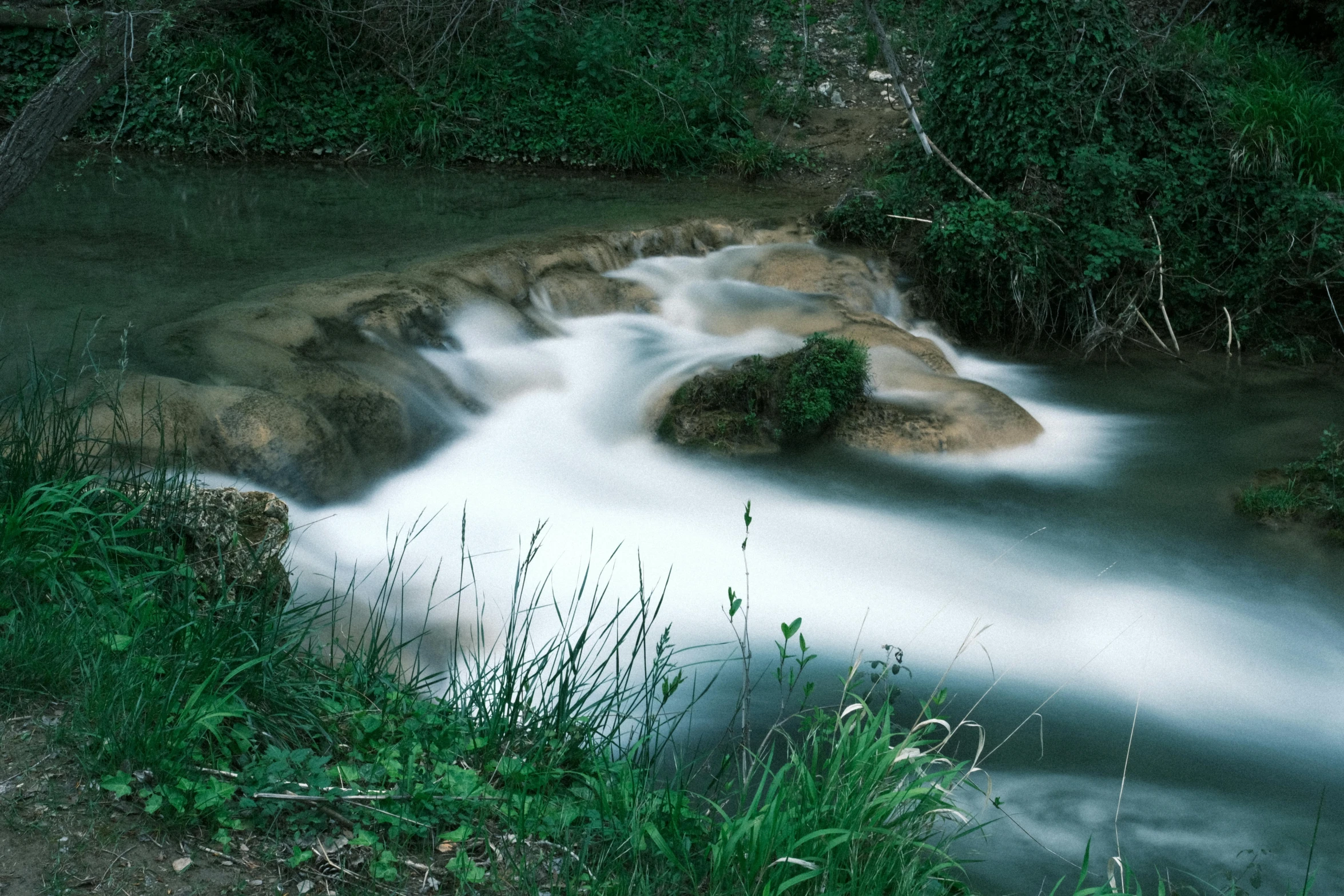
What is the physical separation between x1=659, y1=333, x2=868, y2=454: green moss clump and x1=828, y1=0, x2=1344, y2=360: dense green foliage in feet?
7.50

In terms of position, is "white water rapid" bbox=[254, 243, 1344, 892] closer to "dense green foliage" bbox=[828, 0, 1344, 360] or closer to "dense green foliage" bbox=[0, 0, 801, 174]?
"dense green foliage" bbox=[828, 0, 1344, 360]

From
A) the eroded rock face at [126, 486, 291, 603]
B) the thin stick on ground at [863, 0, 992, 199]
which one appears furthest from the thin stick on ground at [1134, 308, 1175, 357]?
the eroded rock face at [126, 486, 291, 603]

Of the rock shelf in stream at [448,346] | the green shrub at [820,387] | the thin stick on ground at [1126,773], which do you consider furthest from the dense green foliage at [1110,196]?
Answer: the thin stick on ground at [1126,773]

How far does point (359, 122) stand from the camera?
12.4 metres

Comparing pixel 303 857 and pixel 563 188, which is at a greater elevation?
pixel 563 188

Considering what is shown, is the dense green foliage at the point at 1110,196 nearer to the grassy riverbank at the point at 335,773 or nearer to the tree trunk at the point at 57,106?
the tree trunk at the point at 57,106

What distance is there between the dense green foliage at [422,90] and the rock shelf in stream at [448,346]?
9.32ft

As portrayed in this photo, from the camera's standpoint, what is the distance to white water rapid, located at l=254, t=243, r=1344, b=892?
4246 millimetres

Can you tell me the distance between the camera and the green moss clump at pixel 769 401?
687cm

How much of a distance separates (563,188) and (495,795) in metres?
9.12

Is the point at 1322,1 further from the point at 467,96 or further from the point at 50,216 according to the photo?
the point at 50,216

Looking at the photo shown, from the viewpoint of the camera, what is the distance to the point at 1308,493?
6469 millimetres

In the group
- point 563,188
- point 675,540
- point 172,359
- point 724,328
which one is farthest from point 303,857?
point 563,188

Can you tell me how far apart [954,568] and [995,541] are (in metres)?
0.46
